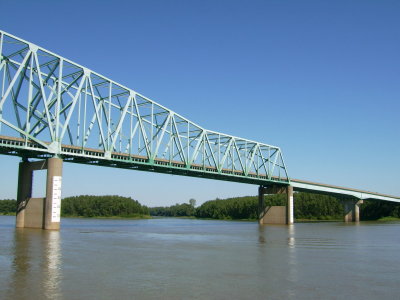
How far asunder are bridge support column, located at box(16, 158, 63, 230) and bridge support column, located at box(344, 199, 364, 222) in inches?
3855

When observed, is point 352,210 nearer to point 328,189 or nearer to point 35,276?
point 328,189

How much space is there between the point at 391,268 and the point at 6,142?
46417 millimetres

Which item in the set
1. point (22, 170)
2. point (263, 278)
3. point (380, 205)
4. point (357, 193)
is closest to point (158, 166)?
point (22, 170)

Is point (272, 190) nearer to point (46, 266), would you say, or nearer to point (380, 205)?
point (380, 205)

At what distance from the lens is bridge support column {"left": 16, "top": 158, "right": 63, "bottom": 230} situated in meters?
55.2

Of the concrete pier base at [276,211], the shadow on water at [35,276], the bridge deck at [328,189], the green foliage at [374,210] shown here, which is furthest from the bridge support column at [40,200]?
the green foliage at [374,210]

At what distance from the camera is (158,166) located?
79125 millimetres

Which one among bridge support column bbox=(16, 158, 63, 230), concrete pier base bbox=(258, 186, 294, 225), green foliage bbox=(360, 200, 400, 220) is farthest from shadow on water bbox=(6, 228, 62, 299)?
green foliage bbox=(360, 200, 400, 220)

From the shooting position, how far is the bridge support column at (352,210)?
130900 millimetres

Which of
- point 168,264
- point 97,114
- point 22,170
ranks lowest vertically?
point 168,264

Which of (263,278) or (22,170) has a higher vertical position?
(22,170)

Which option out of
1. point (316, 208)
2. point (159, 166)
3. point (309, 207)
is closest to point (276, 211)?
point (159, 166)

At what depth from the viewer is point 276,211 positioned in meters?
111

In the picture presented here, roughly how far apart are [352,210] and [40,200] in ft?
331
